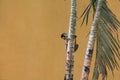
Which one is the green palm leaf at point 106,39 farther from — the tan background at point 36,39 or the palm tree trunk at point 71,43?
the tan background at point 36,39

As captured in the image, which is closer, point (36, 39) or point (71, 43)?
point (71, 43)

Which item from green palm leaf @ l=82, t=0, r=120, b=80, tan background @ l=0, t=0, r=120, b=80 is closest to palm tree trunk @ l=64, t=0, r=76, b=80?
green palm leaf @ l=82, t=0, r=120, b=80

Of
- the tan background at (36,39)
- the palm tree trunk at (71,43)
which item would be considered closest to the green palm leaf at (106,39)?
the palm tree trunk at (71,43)

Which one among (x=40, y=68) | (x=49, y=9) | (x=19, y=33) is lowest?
(x=40, y=68)

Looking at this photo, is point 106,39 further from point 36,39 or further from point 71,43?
point 36,39

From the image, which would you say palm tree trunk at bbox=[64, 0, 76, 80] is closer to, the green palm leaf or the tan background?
the green palm leaf

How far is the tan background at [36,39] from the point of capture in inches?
145

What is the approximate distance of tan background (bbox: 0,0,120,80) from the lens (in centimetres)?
369

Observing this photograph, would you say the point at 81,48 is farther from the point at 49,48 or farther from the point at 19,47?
the point at 19,47

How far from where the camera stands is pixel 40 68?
3.85 m

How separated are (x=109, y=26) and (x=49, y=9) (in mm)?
1427

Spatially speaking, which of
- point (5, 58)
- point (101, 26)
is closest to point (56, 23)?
point (5, 58)

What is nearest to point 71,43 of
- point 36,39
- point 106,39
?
point 106,39

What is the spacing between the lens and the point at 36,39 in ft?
12.4
